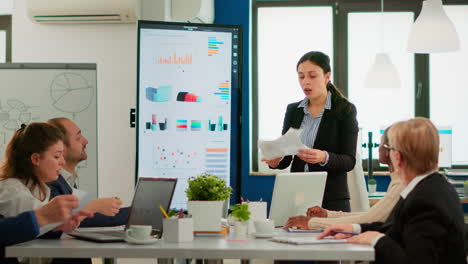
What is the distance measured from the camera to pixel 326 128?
3385 millimetres

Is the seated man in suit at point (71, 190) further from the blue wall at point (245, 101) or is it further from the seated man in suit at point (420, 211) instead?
the blue wall at point (245, 101)

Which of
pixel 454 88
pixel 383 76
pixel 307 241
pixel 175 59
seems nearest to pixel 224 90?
pixel 175 59

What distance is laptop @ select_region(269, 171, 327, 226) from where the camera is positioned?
9.48 ft

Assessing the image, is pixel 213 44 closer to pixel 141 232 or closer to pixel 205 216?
pixel 205 216

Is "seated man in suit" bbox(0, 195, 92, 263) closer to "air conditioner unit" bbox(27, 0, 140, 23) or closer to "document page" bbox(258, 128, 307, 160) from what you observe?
"document page" bbox(258, 128, 307, 160)

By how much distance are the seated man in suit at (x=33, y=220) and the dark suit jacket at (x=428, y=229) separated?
106 cm

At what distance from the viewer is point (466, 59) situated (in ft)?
23.5

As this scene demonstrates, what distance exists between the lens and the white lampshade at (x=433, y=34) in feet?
15.1

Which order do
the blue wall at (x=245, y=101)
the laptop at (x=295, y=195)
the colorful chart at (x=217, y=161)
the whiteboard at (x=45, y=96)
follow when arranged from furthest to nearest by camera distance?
1. the blue wall at (x=245, y=101)
2. the whiteboard at (x=45, y=96)
3. the colorful chart at (x=217, y=161)
4. the laptop at (x=295, y=195)

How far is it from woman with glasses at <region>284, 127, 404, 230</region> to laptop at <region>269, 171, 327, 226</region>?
91mm

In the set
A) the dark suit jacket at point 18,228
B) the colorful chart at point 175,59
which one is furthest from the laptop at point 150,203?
the colorful chart at point 175,59

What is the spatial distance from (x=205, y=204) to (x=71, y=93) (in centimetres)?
266

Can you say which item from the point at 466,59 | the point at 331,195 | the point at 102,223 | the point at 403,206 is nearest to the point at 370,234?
the point at 403,206

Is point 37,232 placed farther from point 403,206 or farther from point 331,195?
point 331,195
